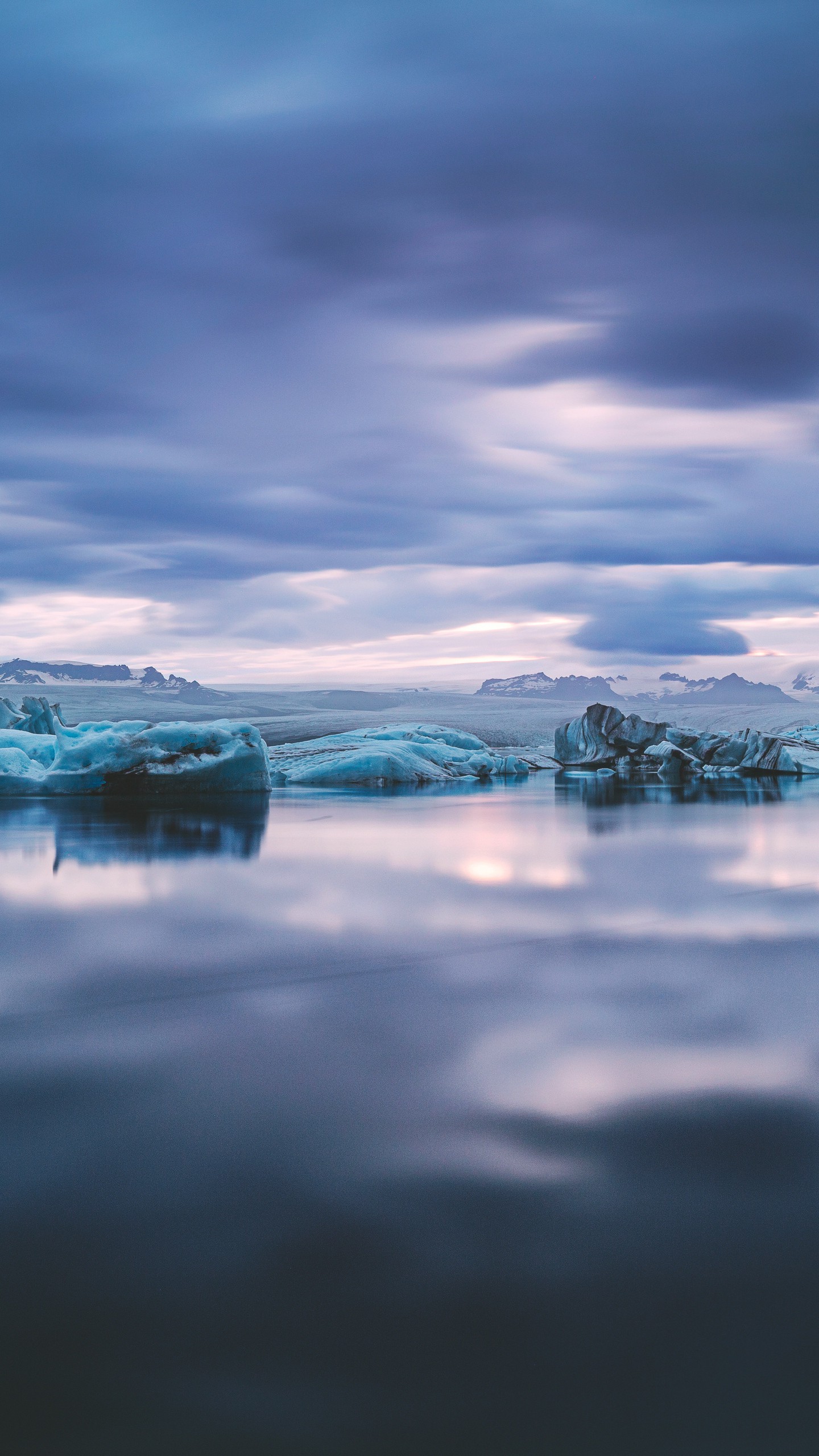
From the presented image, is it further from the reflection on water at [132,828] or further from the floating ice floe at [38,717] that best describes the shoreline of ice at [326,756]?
the reflection on water at [132,828]

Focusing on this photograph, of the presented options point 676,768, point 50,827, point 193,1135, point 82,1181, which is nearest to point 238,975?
point 193,1135

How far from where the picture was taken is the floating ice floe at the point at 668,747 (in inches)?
1487

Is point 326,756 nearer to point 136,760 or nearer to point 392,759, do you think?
point 392,759

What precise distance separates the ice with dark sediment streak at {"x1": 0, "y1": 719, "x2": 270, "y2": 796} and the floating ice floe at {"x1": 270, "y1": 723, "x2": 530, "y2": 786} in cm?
594

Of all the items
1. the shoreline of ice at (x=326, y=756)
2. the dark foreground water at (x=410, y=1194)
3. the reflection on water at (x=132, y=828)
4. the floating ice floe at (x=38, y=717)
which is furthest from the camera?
the floating ice floe at (x=38, y=717)

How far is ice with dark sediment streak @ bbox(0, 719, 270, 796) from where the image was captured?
76.5ft

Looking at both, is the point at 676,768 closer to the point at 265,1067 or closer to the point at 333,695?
the point at 265,1067

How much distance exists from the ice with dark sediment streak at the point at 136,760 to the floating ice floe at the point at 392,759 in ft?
19.5

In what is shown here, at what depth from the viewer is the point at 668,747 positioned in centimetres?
3638

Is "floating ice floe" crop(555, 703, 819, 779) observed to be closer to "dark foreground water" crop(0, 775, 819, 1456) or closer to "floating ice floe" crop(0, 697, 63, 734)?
"floating ice floe" crop(0, 697, 63, 734)

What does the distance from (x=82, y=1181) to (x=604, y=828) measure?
14.7 meters

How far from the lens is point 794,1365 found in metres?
2.32

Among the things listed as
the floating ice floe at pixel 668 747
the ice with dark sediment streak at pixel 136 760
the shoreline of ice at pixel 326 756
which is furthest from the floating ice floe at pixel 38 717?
the floating ice floe at pixel 668 747

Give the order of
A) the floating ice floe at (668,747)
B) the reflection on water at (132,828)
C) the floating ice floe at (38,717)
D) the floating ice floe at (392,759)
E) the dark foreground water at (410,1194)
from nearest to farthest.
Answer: the dark foreground water at (410,1194) → the reflection on water at (132,828) → the floating ice floe at (38,717) → the floating ice floe at (392,759) → the floating ice floe at (668,747)
